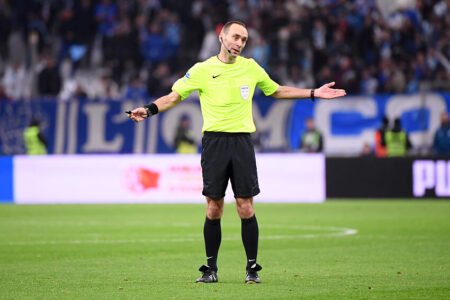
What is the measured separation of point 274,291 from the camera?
312 inches

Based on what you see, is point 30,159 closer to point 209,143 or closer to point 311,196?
point 311,196

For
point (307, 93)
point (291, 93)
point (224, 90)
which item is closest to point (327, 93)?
point (307, 93)

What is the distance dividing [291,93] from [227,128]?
731 millimetres

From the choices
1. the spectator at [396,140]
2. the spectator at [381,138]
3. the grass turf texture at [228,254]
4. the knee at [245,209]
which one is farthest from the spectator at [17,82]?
the knee at [245,209]

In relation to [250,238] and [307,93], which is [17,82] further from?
[250,238]

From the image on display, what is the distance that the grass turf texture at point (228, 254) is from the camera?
8.07 m

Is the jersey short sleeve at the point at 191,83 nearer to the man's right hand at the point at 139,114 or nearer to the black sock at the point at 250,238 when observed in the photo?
the man's right hand at the point at 139,114

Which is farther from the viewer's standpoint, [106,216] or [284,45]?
[284,45]

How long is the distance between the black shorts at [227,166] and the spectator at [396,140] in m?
15.0

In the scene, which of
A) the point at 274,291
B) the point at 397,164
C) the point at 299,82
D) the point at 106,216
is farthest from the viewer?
the point at 299,82

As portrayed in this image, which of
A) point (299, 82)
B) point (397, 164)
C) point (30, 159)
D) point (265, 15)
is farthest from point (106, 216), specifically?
point (265, 15)

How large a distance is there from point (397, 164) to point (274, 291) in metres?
14.2

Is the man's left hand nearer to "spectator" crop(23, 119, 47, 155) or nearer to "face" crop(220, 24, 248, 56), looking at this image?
"face" crop(220, 24, 248, 56)

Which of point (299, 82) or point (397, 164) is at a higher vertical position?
point (299, 82)
